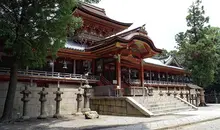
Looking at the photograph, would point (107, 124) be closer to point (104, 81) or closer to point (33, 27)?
point (33, 27)

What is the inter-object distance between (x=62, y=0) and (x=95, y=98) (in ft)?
31.1

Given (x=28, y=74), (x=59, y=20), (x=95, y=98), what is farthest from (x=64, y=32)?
(x=95, y=98)

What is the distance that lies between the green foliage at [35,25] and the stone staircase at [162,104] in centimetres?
801

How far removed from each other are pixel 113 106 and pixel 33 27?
8.51 meters

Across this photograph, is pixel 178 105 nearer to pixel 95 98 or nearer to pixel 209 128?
pixel 95 98

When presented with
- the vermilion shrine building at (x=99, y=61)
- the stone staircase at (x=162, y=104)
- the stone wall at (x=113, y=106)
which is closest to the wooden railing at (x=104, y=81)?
the vermilion shrine building at (x=99, y=61)

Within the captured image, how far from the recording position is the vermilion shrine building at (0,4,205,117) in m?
18.2

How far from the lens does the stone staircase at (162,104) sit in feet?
52.3

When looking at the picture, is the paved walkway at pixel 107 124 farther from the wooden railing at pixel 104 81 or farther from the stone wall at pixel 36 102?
the wooden railing at pixel 104 81

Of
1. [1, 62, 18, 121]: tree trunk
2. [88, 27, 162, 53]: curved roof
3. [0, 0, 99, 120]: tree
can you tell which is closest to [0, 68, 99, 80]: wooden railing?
[88, 27, 162, 53]: curved roof

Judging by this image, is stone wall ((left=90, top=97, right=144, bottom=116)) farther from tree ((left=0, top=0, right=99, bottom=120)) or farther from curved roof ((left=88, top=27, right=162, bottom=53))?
tree ((left=0, top=0, right=99, bottom=120))

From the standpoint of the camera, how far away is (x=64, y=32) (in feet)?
39.5

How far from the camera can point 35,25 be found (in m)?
11.4

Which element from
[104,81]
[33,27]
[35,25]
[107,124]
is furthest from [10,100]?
[104,81]
